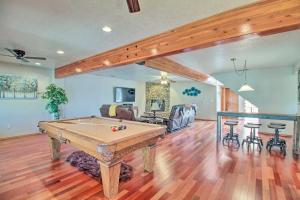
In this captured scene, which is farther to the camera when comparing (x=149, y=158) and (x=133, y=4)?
(x=149, y=158)

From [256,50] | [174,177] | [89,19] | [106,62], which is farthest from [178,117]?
[89,19]

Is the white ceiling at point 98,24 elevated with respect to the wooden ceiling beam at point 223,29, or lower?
elevated

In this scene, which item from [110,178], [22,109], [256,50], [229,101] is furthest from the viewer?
[229,101]

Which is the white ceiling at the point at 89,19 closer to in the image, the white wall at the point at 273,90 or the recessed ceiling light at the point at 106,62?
the recessed ceiling light at the point at 106,62

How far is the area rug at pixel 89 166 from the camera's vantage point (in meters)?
2.88

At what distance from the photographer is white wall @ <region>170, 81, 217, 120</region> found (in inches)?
394

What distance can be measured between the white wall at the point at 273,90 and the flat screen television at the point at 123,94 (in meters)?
5.44

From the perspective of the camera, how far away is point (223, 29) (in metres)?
2.23

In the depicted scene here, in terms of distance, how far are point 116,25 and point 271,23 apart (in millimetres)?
2064

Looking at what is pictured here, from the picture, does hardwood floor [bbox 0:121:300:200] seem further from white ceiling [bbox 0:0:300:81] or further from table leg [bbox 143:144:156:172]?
white ceiling [bbox 0:0:300:81]

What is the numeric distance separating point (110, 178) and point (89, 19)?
89.0 inches

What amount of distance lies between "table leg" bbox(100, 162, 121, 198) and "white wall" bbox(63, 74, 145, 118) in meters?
5.29

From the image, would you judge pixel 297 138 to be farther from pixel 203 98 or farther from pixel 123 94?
pixel 123 94

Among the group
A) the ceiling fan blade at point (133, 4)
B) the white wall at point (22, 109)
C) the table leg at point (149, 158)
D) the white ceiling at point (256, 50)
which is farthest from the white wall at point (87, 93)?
the ceiling fan blade at point (133, 4)
